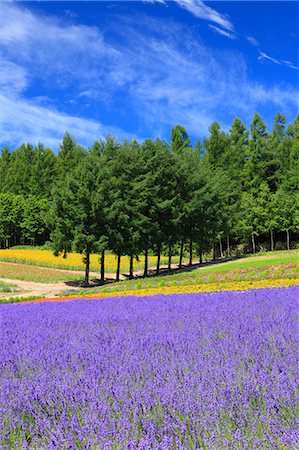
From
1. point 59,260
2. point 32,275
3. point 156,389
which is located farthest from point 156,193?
point 156,389

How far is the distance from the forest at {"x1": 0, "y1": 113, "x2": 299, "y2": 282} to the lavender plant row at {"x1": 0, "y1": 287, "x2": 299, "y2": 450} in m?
23.4

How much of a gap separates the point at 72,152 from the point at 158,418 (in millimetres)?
65210

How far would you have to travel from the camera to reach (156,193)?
112ft

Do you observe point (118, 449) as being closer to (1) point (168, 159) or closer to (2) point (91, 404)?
(2) point (91, 404)

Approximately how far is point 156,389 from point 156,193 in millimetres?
31073

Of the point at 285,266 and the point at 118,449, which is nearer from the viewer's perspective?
the point at 118,449

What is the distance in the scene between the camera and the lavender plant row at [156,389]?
2.69 metres

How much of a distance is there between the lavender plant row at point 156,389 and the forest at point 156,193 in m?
23.4

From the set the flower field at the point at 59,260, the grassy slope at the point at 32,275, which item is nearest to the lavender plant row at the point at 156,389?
the grassy slope at the point at 32,275

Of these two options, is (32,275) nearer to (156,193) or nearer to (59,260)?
(59,260)

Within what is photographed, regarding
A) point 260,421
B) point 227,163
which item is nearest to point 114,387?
point 260,421

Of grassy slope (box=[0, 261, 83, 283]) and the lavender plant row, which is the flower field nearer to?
grassy slope (box=[0, 261, 83, 283])

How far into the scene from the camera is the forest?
99.6 feet

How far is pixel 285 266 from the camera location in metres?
21.5
